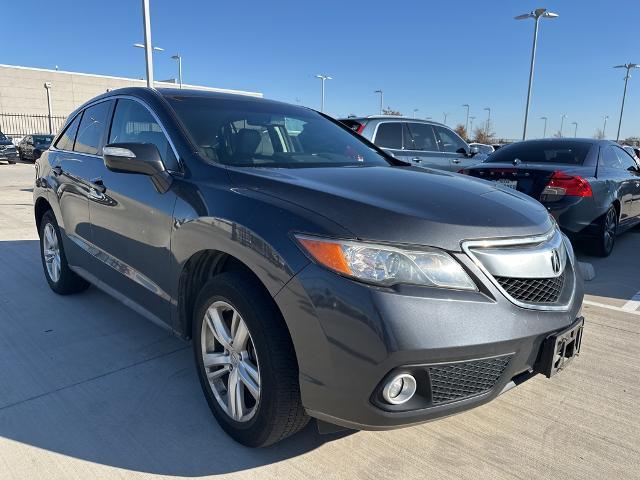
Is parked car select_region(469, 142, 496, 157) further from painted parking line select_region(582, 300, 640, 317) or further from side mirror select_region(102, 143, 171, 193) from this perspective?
side mirror select_region(102, 143, 171, 193)

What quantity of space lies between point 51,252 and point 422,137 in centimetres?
609

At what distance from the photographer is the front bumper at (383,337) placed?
1.76m

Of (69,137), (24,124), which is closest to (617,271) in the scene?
(69,137)

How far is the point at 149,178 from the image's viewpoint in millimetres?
2795

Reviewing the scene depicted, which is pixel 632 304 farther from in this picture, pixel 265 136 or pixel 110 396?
pixel 110 396

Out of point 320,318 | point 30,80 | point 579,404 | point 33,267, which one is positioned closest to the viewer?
point 320,318

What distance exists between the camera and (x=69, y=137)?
4250 mm

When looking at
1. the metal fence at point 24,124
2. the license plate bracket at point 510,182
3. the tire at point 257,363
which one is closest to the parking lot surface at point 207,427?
the tire at point 257,363

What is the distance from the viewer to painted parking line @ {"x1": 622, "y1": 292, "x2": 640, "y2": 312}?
430 cm

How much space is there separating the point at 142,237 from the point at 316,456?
1.52 metres

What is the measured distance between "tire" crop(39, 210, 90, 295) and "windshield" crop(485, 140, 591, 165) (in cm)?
496

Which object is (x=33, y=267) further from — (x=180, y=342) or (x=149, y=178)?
(x=149, y=178)

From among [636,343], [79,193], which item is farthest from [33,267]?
[636,343]

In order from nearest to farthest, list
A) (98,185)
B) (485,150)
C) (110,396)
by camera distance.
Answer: (110,396)
(98,185)
(485,150)
